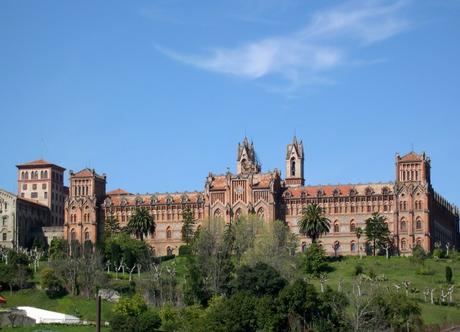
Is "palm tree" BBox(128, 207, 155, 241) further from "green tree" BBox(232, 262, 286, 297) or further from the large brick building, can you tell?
"green tree" BBox(232, 262, 286, 297)

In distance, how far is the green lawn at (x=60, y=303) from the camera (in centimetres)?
14175

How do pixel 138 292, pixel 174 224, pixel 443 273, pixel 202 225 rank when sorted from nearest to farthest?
pixel 138 292 < pixel 443 273 < pixel 202 225 < pixel 174 224

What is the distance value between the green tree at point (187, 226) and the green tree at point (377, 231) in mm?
27167

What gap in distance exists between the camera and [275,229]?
547ft

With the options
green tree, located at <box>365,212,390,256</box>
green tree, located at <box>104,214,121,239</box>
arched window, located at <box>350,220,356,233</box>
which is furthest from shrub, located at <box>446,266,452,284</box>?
green tree, located at <box>104,214,121,239</box>

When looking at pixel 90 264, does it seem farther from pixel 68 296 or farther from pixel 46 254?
pixel 46 254

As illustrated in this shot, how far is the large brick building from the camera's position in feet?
595

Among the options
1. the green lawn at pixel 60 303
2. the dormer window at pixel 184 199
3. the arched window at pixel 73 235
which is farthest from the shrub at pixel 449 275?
the arched window at pixel 73 235

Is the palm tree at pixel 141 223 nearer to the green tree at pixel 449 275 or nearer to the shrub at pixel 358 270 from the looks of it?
the shrub at pixel 358 270

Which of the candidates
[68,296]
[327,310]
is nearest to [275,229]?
[68,296]

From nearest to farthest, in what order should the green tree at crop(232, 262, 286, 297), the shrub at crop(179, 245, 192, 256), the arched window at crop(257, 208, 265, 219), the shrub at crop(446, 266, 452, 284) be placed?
the green tree at crop(232, 262, 286, 297)
the shrub at crop(446, 266, 452, 284)
the shrub at crop(179, 245, 192, 256)
the arched window at crop(257, 208, 265, 219)

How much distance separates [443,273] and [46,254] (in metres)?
60.4

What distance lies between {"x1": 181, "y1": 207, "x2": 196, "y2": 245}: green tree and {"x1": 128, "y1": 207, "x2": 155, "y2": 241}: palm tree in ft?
16.2

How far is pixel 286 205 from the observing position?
7407 inches
